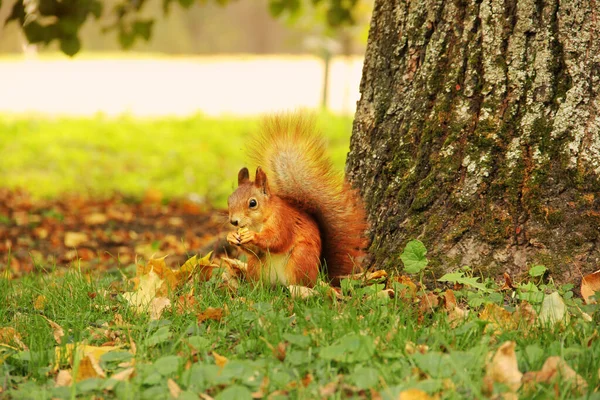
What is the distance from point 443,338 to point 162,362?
2.35 ft

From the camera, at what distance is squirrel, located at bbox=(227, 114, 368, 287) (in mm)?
2453

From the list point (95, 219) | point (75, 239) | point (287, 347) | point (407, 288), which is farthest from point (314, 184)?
A: point (95, 219)

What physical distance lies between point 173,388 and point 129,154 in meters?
6.24

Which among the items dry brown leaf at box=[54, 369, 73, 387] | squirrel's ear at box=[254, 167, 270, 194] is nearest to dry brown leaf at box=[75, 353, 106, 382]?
dry brown leaf at box=[54, 369, 73, 387]

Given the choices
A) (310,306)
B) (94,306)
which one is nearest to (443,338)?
(310,306)

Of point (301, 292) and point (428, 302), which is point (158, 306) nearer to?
point (301, 292)

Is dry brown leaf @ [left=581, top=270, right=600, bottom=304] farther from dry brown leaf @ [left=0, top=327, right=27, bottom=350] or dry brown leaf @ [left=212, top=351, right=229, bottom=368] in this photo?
dry brown leaf @ [left=0, top=327, right=27, bottom=350]

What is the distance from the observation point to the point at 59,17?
13.3 ft

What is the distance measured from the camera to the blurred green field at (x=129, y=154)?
264 inches

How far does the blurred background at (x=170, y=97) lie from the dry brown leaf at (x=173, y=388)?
1190 millimetres

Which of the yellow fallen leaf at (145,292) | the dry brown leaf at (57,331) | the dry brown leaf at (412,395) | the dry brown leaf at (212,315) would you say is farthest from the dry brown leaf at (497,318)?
the dry brown leaf at (57,331)

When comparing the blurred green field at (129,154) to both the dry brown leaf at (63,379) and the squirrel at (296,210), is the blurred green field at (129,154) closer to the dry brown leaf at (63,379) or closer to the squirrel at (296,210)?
the squirrel at (296,210)

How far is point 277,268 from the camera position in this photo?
2473mm

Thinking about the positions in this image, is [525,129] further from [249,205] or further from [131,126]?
[131,126]
